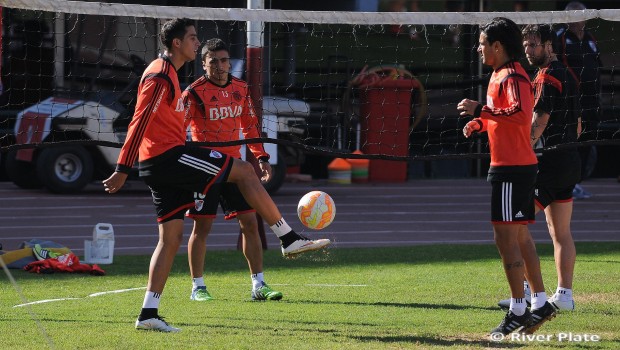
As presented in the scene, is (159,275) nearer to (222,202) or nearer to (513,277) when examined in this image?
(222,202)

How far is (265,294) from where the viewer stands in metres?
8.83

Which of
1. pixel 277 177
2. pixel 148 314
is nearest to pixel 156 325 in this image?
pixel 148 314

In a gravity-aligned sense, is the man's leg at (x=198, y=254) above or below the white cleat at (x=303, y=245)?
below

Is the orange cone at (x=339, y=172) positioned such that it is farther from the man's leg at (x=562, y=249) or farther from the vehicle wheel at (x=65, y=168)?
the man's leg at (x=562, y=249)

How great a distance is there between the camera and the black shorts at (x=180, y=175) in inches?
291

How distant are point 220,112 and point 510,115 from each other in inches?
113

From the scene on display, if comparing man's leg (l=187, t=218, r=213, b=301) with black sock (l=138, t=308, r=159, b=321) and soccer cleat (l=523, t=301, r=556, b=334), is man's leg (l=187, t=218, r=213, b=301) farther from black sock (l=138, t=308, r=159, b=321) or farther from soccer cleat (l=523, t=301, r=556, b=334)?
soccer cleat (l=523, t=301, r=556, b=334)

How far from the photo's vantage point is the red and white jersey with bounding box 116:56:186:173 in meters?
7.25

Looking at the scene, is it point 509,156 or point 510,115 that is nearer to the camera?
point 510,115

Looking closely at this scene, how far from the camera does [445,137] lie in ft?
65.4

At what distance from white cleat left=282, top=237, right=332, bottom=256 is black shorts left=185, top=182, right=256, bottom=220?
→ 1.08m

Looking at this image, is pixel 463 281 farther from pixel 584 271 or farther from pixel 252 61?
pixel 252 61

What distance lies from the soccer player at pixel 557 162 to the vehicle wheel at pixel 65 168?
1026 cm

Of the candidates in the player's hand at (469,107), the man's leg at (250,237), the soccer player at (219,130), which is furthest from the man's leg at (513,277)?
the man's leg at (250,237)
